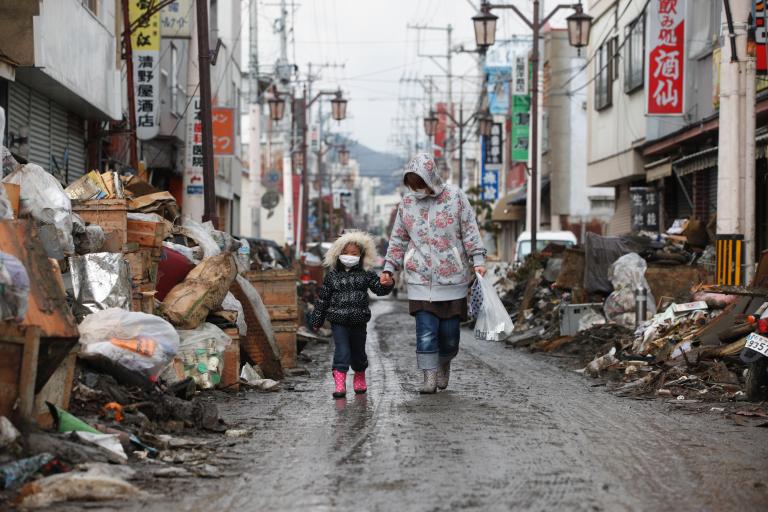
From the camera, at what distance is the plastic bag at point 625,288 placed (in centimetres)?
1662

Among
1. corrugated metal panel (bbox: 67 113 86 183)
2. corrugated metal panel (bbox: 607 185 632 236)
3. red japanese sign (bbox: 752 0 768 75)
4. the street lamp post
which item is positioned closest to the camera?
red japanese sign (bbox: 752 0 768 75)

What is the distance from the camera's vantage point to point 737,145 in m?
13.3

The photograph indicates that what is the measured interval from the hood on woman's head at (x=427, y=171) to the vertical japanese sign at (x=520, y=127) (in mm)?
28952

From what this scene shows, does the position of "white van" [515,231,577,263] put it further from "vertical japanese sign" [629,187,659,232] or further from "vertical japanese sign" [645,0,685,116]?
"vertical japanese sign" [645,0,685,116]

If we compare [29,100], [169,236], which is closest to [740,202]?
[169,236]

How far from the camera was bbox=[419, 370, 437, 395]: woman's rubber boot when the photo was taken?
9961mm

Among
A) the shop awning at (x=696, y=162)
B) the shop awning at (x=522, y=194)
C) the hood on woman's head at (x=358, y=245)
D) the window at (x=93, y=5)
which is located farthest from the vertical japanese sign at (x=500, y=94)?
the hood on woman's head at (x=358, y=245)

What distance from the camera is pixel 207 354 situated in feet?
33.4

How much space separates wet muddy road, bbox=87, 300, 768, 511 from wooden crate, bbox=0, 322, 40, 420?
97 centimetres

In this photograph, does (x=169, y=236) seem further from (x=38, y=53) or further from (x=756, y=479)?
(x=756, y=479)

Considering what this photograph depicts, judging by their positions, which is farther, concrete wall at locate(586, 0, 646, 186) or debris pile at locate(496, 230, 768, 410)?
concrete wall at locate(586, 0, 646, 186)

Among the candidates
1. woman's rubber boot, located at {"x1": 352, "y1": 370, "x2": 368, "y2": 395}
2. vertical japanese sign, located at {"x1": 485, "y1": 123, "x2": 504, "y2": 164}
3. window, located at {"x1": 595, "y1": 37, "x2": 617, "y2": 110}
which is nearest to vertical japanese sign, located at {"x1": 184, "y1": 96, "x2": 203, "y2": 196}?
window, located at {"x1": 595, "y1": 37, "x2": 617, "y2": 110}

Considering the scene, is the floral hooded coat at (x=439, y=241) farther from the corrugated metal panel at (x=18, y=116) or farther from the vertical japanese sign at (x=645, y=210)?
the vertical japanese sign at (x=645, y=210)

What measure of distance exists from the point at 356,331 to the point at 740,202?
577 centimetres
